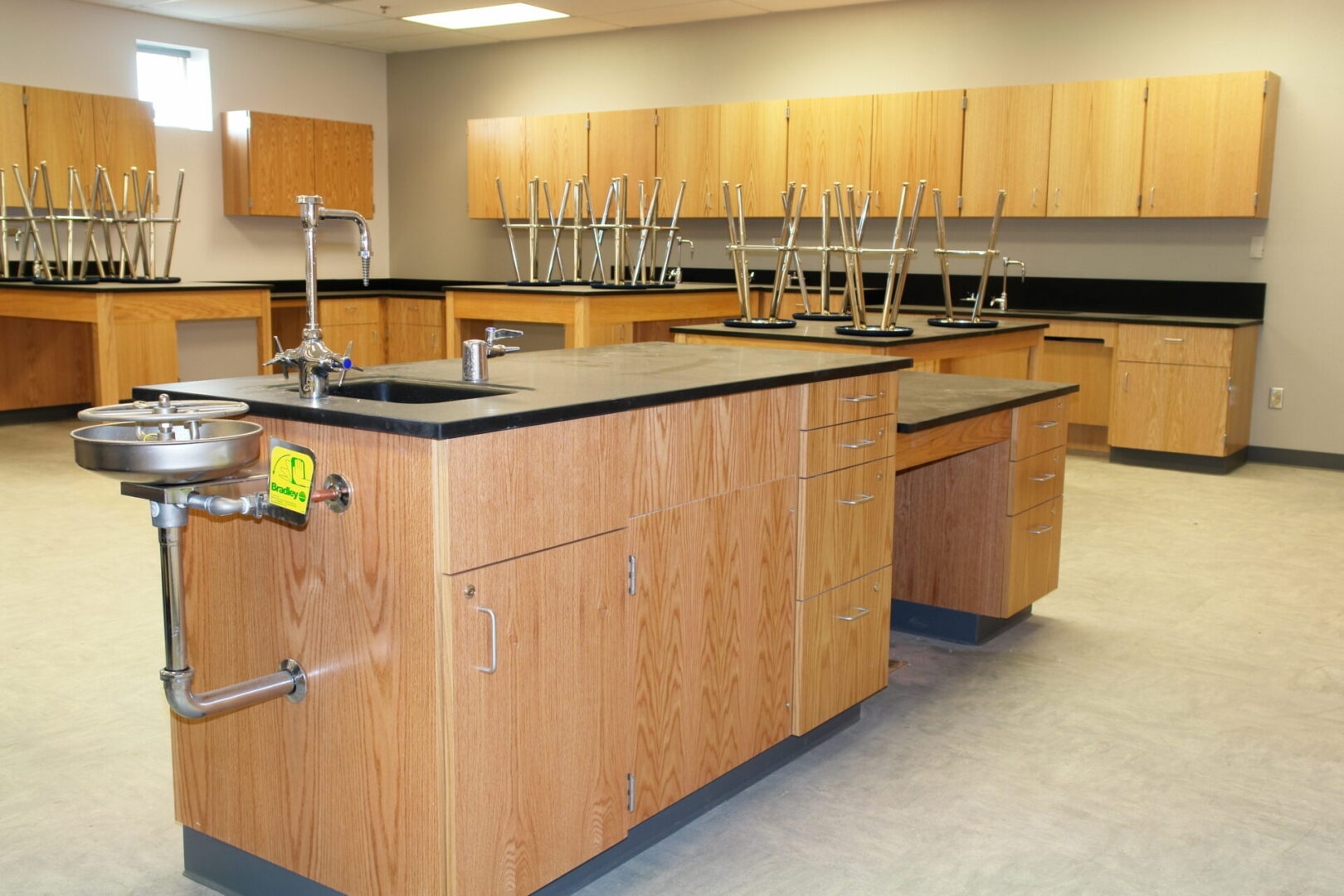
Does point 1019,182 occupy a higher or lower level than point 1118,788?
higher

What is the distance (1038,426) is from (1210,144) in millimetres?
3694

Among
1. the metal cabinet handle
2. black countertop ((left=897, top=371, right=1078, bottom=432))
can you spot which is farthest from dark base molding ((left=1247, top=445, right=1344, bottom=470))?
the metal cabinet handle

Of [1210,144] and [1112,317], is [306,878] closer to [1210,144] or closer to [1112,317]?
[1112,317]

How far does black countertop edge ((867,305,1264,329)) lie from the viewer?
635 centimetres

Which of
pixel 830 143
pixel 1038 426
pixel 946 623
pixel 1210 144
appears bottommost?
pixel 946 623

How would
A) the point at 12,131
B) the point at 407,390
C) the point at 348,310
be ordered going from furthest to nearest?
the point at 348,310 < the point at 12,131 < the point at 407,390

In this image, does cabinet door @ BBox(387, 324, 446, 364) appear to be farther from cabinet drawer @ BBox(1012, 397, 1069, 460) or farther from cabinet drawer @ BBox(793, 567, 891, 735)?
cabinet drawer @ BBox(793, 567, 891, 735)

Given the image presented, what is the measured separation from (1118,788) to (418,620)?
1632 mm

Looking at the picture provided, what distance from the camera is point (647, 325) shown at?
7945 millimetres

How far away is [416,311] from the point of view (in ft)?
30.7

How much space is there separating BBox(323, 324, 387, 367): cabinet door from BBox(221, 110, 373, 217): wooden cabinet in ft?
3.03

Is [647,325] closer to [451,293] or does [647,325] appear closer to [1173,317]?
[451,293]

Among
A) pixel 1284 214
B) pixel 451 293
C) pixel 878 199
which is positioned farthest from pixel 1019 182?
pixel 451 293

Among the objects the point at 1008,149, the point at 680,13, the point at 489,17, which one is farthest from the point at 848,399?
the point at 489,17
